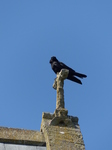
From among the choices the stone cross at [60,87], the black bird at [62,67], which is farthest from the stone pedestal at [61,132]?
the black bird at [62,67]

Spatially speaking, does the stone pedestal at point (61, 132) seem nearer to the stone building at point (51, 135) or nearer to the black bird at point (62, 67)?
the stone building at point (51, 135)

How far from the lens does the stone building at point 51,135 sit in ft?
25.3

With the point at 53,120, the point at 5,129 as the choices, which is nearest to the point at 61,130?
the point at 53,120

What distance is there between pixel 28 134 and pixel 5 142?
1.49ft

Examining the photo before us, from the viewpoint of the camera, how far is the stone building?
770cm

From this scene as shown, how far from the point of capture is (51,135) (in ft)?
25.7

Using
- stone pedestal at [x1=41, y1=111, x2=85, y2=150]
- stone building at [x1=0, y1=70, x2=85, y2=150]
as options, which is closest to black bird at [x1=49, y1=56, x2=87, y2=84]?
stone building at [x1=0, y1=70, x2=85, y2=150]

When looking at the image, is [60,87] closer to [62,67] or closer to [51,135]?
[51,135]

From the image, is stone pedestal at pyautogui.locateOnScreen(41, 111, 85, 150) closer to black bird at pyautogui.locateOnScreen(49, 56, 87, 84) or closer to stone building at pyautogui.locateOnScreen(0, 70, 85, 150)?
stone building at pyautogui.locateOnScreen(0, 70, 85, 150)

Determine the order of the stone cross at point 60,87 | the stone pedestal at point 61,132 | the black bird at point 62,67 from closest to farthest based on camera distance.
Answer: the stone pedestal at point 61,132
the stone cross at point 60,87
the black bird at point 62,67

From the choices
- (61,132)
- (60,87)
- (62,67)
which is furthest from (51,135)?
(62,67)

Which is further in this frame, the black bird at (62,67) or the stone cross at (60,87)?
A: the black bird at (62,67)

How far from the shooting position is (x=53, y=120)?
8195mm

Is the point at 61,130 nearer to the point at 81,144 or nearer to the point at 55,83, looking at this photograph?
the point at 81,144
